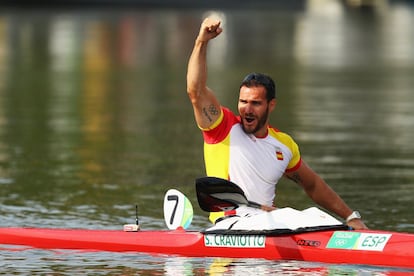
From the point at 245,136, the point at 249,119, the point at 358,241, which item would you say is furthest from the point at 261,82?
the point at 358,241

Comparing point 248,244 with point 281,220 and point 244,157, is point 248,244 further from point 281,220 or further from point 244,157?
point 244,157

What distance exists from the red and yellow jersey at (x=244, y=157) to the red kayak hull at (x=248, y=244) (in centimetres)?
50

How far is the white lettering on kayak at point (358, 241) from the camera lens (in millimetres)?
12469

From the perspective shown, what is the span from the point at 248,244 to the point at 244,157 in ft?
2.44

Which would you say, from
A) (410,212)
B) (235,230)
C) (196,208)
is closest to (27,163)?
(196,208)

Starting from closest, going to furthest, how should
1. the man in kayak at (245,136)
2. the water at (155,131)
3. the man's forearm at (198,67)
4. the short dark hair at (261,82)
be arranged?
the man's forearm at (198,67), the man in kayak at (245,136), the short dark hair at (261,82), the water at (155,131)

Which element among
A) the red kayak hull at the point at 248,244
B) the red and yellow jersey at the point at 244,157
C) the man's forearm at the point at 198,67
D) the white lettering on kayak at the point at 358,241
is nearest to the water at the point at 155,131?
the red kayak hull at the point at 248,244

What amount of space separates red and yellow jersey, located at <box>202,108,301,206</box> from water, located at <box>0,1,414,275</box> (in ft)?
2.32

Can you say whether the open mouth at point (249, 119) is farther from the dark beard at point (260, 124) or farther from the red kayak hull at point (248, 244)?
the red kayak hull at point (248, 244)

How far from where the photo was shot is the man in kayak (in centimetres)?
1278

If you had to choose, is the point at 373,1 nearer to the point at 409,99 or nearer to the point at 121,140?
the point at 409,99

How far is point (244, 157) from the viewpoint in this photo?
13.1m

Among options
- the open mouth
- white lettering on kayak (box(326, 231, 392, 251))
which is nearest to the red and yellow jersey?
the open mouth

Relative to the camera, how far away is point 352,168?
20562 mm
